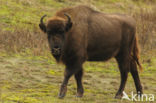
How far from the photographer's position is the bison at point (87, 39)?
7.32 m

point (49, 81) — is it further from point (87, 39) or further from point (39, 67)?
point (87, 39)

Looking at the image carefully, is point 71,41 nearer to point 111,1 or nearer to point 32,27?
point 32,27

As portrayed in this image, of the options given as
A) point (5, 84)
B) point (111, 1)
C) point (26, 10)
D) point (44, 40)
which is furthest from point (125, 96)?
point (111, 1)

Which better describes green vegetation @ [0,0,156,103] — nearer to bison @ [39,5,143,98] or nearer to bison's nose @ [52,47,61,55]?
bison @ [39,5,143,98]

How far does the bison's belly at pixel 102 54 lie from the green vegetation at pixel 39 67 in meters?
0.86

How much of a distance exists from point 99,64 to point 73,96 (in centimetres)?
438

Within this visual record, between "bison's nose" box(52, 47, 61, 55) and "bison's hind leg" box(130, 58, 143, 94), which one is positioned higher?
"bison's nose" box(52, 47, 61, 55)

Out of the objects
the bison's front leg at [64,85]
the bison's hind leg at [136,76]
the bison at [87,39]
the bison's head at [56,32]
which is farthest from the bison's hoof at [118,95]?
the bison's head at [56,32]

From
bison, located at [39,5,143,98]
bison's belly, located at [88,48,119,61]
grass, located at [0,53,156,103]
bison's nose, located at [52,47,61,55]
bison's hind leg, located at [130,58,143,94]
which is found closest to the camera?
bison's nose, located at [52,47,61,55]

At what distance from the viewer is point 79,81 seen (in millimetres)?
8039

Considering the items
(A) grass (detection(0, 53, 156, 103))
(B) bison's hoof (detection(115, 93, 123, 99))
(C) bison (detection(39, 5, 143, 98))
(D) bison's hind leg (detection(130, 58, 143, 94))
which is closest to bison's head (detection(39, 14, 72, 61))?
(C) bison (detection(39, 5, 143, 98))

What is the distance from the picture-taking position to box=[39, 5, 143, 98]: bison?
→ 24.0 feet

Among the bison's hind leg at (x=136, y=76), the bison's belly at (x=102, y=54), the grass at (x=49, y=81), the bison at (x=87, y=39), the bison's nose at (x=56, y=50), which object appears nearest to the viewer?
the bison's nose at (x=56, y=50)

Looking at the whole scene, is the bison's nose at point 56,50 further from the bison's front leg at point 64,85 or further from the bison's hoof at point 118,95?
the bison's hoof at point 118,95
